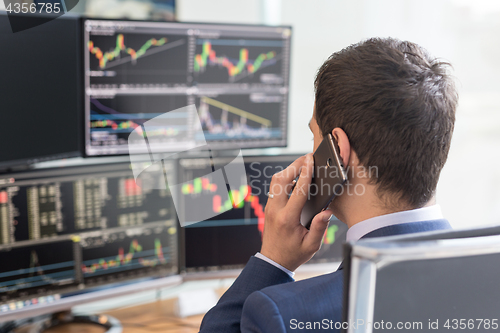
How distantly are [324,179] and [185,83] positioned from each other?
664 mm

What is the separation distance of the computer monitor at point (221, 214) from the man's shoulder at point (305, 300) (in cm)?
72

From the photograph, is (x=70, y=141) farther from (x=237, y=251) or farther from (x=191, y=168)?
(x=237, y=251)

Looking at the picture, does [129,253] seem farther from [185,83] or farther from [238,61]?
[238,61]

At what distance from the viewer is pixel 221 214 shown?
4.47 ft

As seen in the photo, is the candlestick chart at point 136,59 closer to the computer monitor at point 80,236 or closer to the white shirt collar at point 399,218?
the computer monitor at point 80,236

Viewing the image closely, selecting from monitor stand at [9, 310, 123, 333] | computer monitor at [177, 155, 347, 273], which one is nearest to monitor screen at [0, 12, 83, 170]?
computer monitor at [177, 155, 347, 273]

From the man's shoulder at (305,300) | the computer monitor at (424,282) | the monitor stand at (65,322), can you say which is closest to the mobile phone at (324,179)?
the man's shoulder at (305,300)

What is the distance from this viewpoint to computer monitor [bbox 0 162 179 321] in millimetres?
1120

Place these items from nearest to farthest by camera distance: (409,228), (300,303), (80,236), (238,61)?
1. (300,303)
2. (409,228)
3. (80,236)
4. (238,61)

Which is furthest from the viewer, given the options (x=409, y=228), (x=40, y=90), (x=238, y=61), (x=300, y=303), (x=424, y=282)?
(x=238, y=61)

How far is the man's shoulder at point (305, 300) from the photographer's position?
0.60 metres

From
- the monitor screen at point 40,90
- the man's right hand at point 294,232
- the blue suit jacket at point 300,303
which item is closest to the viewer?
the blue suit jacket at point 300,303

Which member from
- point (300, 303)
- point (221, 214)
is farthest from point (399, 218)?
point (221, 214)

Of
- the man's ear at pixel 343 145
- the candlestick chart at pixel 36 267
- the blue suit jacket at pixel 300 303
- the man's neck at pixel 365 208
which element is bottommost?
the candlestick chart at pixel 36 267
